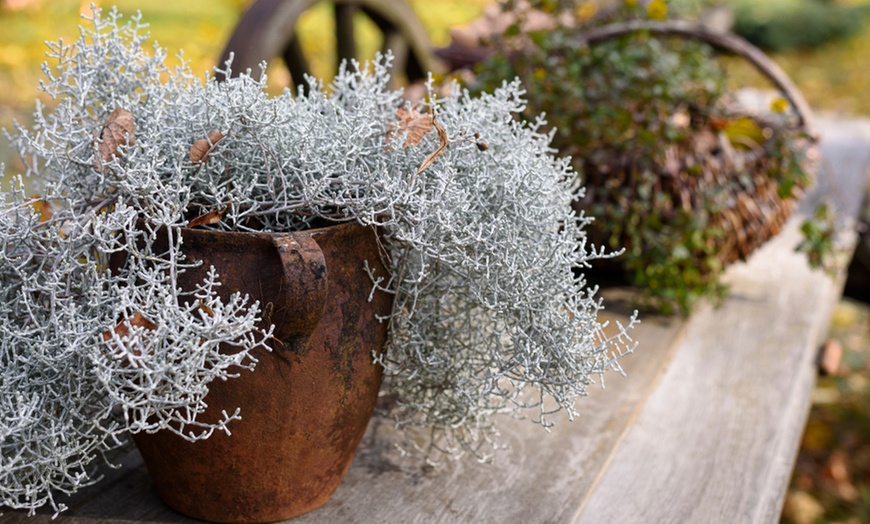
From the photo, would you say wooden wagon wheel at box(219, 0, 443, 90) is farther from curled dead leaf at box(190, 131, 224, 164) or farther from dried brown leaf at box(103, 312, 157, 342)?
dried brown leaf at box(103, 312, 157, 342)

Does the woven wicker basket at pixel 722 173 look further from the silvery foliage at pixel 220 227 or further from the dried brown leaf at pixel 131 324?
the dried brown leaf at pixel 131 324

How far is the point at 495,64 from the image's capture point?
1670mm

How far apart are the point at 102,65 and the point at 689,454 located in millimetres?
957

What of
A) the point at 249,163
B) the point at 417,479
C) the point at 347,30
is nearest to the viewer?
the point at 249,163

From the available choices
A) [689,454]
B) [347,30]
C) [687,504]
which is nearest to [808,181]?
[689,454]

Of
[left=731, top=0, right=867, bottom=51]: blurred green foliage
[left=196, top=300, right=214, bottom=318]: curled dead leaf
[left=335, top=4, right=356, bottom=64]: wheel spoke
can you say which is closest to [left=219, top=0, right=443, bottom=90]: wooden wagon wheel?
[left=335, top=4, right=356, bottom=64]: wheel spoke

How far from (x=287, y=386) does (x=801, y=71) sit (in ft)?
24.3

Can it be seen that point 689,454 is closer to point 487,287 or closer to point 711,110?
point 487,287

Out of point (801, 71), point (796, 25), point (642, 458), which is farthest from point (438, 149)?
point (796, 25)

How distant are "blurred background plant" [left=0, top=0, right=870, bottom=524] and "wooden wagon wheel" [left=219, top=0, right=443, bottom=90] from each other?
0.86 feet

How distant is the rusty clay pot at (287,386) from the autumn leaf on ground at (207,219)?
0.09 ft

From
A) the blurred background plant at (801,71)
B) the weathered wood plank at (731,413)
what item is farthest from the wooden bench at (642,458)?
the blurred background plant at (801,71)

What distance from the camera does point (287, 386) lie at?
2.93 ft

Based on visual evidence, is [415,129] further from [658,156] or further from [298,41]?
[298,41]
